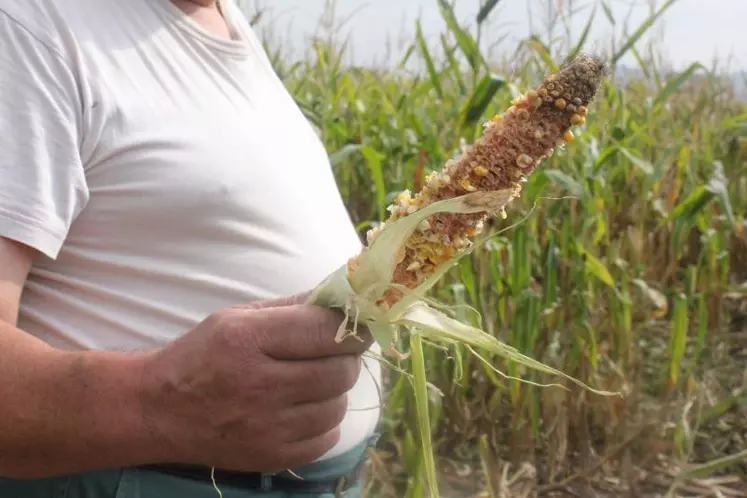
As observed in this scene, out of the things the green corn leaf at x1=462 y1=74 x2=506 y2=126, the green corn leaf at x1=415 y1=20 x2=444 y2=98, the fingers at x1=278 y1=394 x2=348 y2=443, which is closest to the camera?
the fingers at x1=278 y1=394 x2=348 y2=443

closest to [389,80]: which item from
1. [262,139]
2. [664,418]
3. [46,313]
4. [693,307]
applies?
[693,307]

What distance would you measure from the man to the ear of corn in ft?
0.11

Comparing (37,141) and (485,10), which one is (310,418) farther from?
(485,10)

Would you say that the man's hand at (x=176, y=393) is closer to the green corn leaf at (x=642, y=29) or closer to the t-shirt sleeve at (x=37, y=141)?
the t-shirt sleeve at (x=37, y=141)

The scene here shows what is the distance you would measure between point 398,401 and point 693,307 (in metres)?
0.99

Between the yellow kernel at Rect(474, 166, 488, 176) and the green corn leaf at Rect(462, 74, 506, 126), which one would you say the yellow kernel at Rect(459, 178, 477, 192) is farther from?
the green corn leaf at Rect(462, 74, 506, 126)

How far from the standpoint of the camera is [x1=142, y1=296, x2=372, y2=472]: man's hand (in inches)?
24.0

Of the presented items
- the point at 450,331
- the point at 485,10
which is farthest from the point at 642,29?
the point at 450,331

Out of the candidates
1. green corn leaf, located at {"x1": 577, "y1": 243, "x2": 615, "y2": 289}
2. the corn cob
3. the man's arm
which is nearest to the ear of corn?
the corn cob

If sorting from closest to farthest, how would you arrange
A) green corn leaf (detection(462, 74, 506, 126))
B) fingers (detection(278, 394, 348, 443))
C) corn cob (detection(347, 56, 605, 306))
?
corn cob (detection(347, 56, 605, 306)) → fingers (detection(278, 394, 348, 443)) → green corn leaf (detection(462, 74, 506, 126))

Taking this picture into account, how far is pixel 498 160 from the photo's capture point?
0.57 m

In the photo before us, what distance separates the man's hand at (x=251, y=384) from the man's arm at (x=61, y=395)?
2 centimetres

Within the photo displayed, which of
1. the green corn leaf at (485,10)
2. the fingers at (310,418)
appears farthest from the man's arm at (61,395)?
the green corn leaf at (485,10)

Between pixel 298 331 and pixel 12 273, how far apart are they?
235 mm
